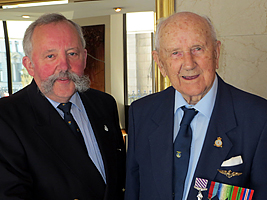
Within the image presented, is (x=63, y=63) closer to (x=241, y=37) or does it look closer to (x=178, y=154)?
(x=178, y=154)

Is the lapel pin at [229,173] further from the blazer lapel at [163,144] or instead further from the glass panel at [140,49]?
the glass panel at [140,49]

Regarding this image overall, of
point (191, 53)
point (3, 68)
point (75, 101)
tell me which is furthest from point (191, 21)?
point (3, 68)

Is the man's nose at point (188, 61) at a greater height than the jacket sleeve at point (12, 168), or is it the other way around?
the man's nose at point (188, 61)

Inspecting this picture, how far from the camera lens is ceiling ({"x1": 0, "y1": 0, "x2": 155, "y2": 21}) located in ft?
8.39

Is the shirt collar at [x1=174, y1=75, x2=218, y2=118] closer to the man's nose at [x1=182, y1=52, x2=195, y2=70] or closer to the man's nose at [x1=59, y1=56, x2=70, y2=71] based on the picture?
the man's nose at [x1=182, y1=52, x2=195, y2=70]

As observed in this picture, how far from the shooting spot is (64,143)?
1.75 m

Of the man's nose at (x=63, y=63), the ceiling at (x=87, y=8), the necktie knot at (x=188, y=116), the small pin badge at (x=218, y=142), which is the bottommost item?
the small pin badge at (x=218, y=142)

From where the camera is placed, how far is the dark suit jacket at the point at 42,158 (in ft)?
5.16

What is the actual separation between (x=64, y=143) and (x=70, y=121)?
0.17m

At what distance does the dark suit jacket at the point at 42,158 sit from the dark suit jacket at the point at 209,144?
9.6 inches

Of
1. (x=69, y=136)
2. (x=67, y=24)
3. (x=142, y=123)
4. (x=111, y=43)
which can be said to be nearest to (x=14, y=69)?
(x=111, y=43)

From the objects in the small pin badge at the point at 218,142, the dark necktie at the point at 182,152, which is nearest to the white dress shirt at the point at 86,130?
the dark necktie at the point at 182,152

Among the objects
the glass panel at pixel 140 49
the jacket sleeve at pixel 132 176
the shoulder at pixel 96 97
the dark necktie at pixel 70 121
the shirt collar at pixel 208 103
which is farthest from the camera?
the glass panel at pixel 140 49

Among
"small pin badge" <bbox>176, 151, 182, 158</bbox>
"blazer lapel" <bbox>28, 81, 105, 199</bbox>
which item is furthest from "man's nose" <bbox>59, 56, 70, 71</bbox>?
"small pin badge" <bbox>176, 151, 182, 158</bbox>
